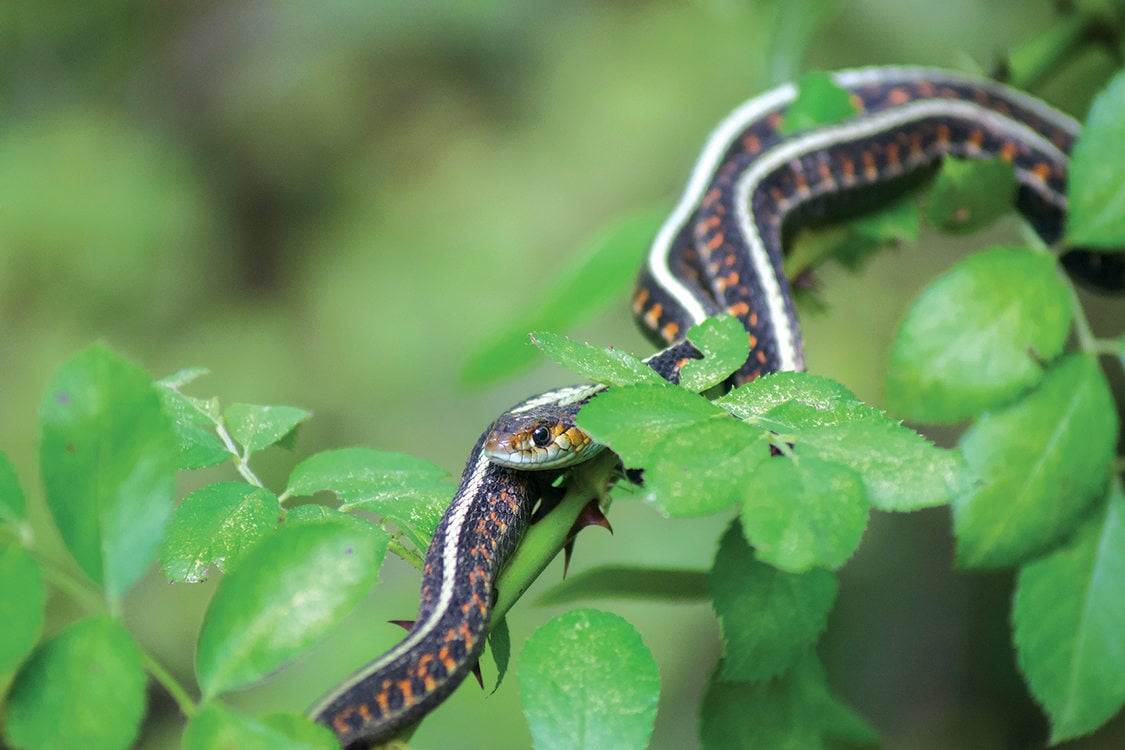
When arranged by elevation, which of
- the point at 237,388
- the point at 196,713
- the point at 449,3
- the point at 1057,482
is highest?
the point at 449,3

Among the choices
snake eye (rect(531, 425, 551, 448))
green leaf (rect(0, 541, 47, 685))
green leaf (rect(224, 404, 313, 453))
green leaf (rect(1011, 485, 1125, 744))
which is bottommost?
green leaf (rect(1011, 485, 1125, 744))

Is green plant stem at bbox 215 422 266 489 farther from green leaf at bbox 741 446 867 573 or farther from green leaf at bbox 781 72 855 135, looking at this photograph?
green leaf at bbox 781 72 855 135

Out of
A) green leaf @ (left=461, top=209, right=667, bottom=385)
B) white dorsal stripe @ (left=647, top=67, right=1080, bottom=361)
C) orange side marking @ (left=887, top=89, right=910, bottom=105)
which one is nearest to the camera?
green leaf @ (left=461, top=209, right=667, bottom=385)

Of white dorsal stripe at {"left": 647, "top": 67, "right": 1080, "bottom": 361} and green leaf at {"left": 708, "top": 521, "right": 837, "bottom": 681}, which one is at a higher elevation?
white dorsal stripe at {"left": 647, "top": 67, "right": 1080, "bottom": 361}

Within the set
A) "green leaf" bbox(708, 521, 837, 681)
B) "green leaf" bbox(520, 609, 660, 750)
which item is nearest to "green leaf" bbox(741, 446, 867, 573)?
"green leaf" bbox(520, 609, 660, 750)

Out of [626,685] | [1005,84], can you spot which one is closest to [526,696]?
[626,685]

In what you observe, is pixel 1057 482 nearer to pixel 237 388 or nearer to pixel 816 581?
pixel 816 581
